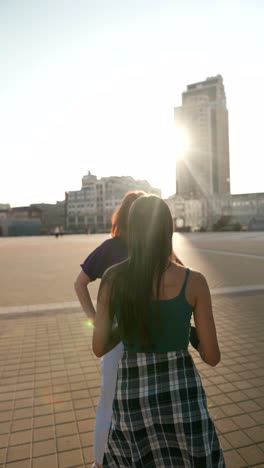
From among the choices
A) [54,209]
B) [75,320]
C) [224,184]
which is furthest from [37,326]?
[54,209]

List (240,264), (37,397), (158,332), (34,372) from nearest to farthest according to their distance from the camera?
(158,332), (37,397), (34,372), (240,264)

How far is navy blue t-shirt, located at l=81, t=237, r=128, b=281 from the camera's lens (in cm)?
234

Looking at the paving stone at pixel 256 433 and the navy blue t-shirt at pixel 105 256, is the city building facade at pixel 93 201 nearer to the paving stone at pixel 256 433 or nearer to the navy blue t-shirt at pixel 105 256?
the paving stone at pixel 256 433

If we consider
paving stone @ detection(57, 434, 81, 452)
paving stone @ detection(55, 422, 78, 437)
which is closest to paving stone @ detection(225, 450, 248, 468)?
paving stone @ detection(57, 434, 81, 452)

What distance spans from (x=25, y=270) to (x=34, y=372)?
10131 millimetres

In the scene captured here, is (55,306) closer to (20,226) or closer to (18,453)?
(18,453)

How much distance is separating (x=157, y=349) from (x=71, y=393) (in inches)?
104

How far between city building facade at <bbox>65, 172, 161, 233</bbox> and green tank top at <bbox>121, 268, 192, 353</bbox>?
124726mm

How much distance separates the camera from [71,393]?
384 centimetres

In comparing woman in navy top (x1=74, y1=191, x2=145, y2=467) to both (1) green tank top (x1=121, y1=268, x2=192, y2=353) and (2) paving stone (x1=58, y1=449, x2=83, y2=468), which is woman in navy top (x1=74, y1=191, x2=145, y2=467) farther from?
(1) green tank top (x1=121, y1=268, x2=192, y2=353)

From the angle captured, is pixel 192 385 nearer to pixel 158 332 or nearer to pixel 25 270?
pixel 158 332

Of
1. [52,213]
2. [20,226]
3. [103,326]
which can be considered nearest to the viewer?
[103,326]

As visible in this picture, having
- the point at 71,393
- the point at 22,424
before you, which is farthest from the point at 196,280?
the point at 71,393

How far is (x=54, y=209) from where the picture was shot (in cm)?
13888
